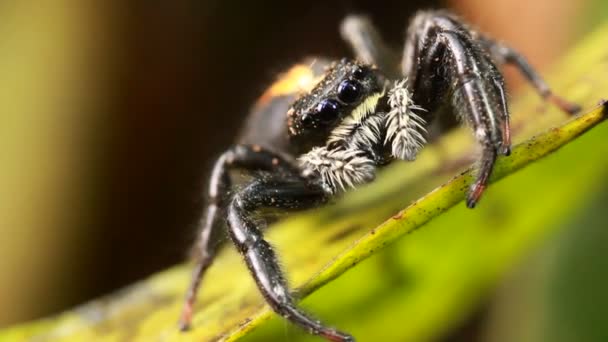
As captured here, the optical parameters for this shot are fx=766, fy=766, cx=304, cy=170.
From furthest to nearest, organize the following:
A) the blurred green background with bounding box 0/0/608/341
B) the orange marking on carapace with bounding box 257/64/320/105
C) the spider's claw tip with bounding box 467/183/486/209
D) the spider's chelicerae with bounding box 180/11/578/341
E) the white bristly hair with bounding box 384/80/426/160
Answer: the blurred green background with bounding box 0/0/608/341
the orange marking on carapace with bounding box 257/64/320/105
the white bristly hair with bounding box 384/80/426/160
the spider's chelicerae with bounding box 180/11/578/341
the spider's claw tip with bounding box 467/183/486/209

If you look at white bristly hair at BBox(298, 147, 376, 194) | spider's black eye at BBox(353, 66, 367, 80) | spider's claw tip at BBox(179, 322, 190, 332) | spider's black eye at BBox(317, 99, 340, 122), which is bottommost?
spider's claw tip at BBox(179, 322, 190, 332)

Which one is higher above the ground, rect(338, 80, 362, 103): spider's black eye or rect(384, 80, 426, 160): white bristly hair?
rect(338, 80, 362, 103): spider's black eye

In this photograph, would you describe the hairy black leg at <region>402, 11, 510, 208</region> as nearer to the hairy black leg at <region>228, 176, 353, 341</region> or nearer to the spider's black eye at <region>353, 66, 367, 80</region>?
the spider's black eye at <region>353, 66, 367, 80</region>

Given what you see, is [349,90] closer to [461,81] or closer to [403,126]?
[403,126]

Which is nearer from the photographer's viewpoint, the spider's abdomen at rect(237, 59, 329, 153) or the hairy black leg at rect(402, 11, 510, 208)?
the hairy black leg at rect(402, 11, 510, 208)

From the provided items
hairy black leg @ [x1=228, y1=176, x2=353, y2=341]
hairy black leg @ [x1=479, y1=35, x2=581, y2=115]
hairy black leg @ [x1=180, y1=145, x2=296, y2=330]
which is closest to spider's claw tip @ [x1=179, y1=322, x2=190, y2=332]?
hairy black leg @ [x1=180, y1=145, x2=296, y2=330]

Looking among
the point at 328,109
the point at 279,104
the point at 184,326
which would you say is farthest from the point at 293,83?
the point at 184,326

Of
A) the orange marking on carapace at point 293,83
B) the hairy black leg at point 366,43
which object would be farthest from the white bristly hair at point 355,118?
the hairy black leg at point 366,43
